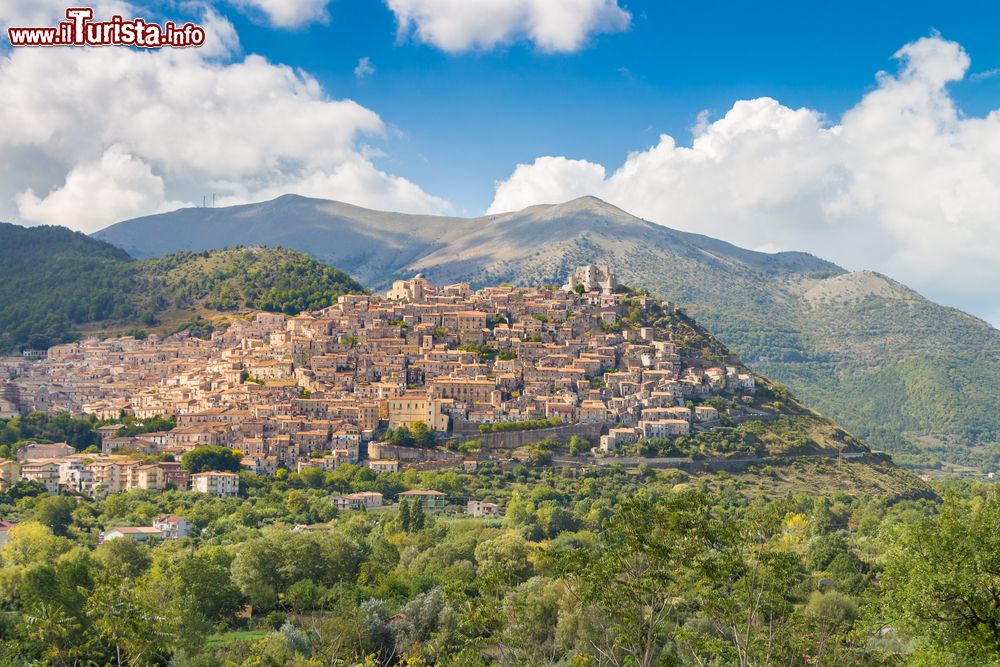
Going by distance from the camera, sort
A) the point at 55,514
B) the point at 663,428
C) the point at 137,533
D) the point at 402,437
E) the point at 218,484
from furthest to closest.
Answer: the point at 663,428
the point at 402,437
the point at 218,484
the point at 55,514
the point at 137,533

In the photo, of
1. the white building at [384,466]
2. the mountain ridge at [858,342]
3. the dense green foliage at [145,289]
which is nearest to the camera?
the white building at [384,466]

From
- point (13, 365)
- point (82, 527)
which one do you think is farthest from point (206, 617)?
point (13, 365)

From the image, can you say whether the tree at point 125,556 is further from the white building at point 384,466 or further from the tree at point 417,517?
the white building at point 384,466

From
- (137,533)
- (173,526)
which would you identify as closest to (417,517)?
(173,526)

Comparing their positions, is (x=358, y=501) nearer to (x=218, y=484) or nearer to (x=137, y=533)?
(x=218, y=484)

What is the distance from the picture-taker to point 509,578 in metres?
23.5

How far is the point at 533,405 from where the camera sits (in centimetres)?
6844

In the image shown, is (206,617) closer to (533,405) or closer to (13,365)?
(533,405)

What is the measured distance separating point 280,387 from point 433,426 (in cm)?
1228

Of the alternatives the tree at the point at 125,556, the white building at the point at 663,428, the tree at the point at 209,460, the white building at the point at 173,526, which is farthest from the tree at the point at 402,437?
the tree at the point at 125,556

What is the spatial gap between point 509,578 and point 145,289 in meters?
94.9

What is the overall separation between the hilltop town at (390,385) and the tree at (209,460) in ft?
2.42

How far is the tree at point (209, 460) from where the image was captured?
58.8 metres

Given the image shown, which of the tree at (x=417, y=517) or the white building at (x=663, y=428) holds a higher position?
the white building at (x=663, y=428)
